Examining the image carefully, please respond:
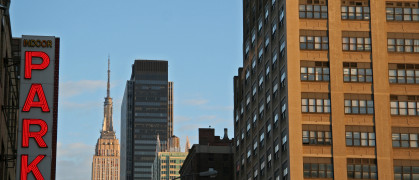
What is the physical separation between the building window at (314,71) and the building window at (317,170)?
10.1 meters

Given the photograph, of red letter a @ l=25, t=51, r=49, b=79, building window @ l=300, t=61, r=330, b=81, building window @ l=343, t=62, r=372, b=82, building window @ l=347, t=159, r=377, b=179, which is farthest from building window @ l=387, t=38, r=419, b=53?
red letter a @ l=25, t=51, r=49, b=79

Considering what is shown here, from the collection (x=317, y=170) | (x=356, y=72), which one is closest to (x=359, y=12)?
(x=356, y=72)

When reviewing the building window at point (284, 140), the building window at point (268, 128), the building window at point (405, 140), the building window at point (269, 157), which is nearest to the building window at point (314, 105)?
the building window at point (284, 140)

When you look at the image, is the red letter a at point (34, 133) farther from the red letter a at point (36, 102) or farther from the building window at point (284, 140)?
the building window at point (284, 140)

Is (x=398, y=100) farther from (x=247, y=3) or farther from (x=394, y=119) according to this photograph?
(x=247, y=3)

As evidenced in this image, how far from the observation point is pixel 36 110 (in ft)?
184

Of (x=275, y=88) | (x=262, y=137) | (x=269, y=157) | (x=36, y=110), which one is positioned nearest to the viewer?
(x=36, y=110)

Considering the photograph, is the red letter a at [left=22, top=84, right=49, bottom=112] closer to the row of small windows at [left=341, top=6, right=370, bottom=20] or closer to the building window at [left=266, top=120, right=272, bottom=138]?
the building window at [left=266, top=120, right=272, bottom=138]

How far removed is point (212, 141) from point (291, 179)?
103336mm

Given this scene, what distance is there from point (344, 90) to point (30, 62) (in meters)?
51.6

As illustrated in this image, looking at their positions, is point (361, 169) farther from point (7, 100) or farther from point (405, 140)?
point (7, 100)

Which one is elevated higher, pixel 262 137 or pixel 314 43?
pixel 314 43

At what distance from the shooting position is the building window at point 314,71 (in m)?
102

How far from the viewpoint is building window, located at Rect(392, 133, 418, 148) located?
100 m
